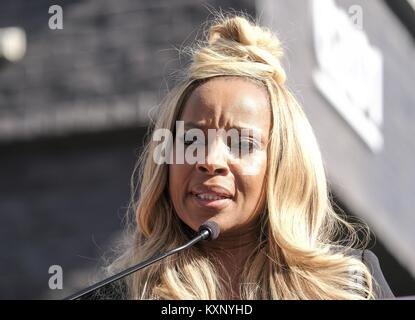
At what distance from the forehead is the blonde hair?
3 cm

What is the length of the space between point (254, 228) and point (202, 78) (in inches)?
16.2

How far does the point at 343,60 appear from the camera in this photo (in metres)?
7.33

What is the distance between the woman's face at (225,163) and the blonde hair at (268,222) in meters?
0.03

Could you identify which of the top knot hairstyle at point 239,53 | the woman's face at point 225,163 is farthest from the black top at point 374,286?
the top knot hairstyle at point 239,53

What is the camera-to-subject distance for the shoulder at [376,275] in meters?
2.86

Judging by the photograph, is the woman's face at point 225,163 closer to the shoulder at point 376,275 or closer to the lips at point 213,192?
the lips at point 213,192

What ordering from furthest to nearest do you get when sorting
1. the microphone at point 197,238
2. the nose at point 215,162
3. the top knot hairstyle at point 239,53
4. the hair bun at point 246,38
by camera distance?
the hair bun at point 246,38
the top knot hairstyle at point 239,53
the nose at point 215,162
the microphone at point 197,238

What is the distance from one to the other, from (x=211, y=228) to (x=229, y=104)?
0.33m

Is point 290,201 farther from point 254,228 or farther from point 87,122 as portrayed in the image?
point 87,122
